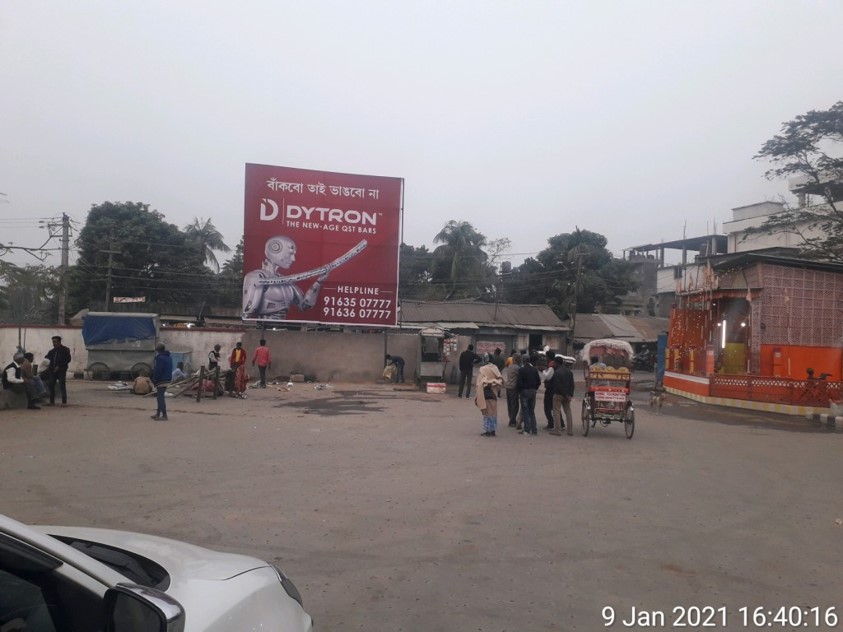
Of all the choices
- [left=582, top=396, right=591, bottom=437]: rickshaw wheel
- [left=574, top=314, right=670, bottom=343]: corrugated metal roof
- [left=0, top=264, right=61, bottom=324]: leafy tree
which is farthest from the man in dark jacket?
[left=574, top=314, right=670, bottom=343]: corrugated metal roof

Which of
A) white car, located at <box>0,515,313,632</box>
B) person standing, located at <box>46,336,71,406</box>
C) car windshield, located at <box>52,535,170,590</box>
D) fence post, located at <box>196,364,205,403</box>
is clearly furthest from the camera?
fence post, located at <box>196,364,205,403</box>

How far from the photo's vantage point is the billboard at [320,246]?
25781mm

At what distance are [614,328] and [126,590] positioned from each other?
4982cm

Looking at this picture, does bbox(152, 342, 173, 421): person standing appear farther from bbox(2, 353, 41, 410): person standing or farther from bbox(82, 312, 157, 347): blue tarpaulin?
bbox(82, 312, 157, 347): blue tarpaulin

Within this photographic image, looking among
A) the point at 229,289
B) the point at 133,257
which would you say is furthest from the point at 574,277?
the point at 133,257

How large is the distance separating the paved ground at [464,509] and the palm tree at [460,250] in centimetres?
4054

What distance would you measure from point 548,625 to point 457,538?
1947 millimetres

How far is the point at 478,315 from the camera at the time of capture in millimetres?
45656

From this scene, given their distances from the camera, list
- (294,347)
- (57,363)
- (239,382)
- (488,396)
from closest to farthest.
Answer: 1. (488,396)
2. (57,363)
3. (239,382)
4. (294,347)

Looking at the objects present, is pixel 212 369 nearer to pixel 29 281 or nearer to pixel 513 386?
pixel 29 281

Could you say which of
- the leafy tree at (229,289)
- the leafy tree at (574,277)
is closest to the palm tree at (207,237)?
the leafy tree at (229,289)

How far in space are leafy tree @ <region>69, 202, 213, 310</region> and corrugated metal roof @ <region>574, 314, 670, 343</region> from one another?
26.7m

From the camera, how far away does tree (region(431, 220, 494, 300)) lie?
178 feet

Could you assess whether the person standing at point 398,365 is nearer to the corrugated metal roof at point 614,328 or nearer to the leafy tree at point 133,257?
the leafy tree at point 133,257
